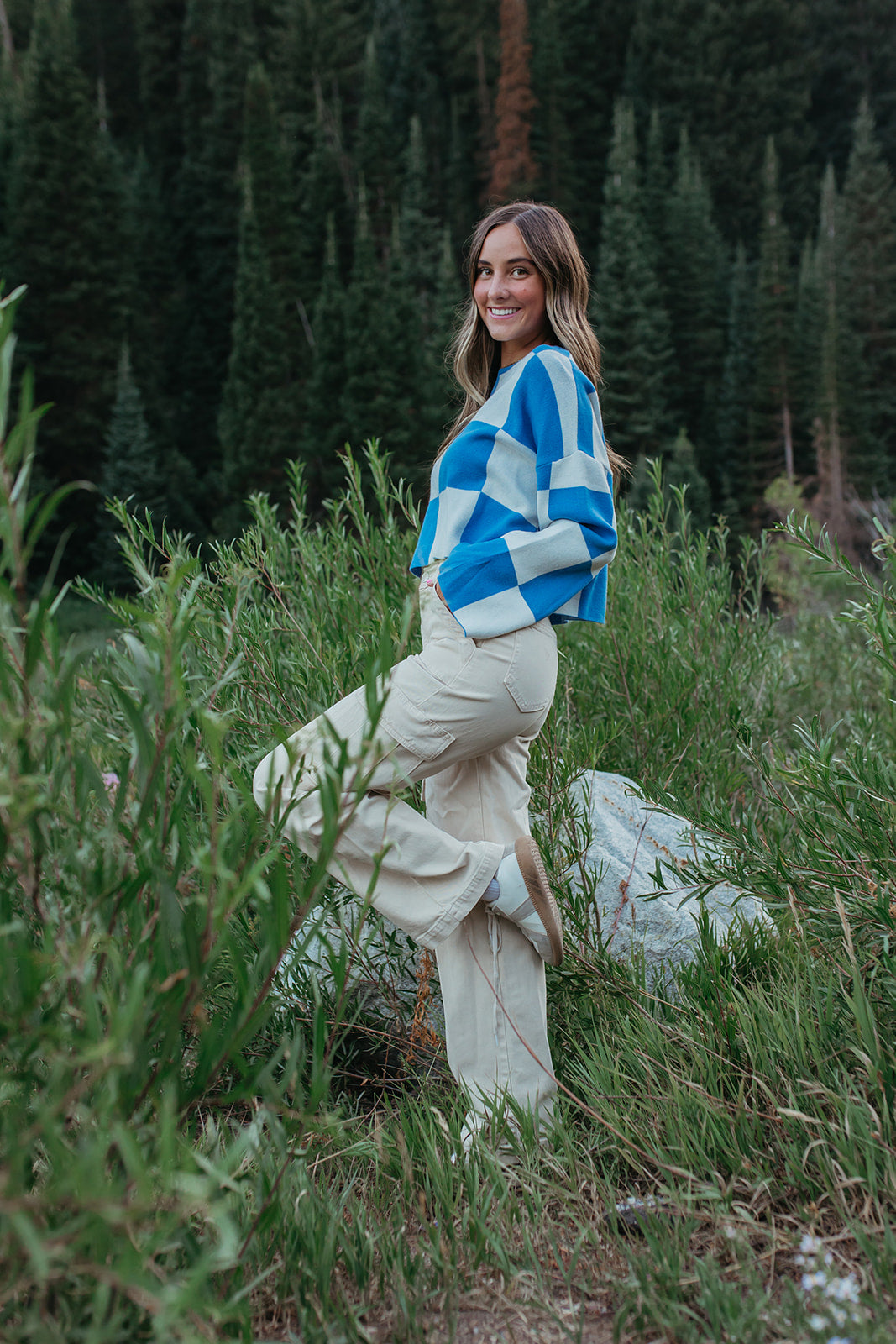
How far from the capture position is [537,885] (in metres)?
2.40

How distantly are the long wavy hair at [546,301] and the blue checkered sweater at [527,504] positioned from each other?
11 cm

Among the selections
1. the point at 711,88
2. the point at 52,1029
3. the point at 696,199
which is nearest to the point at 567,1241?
the point at 52,1029

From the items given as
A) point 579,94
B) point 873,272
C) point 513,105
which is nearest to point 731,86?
point 579,94

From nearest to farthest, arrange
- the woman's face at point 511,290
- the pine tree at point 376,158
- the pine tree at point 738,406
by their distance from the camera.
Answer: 1. the woman's face at point 511,290
2. the pine tree at point 738,406
3. the pine tree at point 376,158

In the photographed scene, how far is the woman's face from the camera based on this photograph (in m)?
2.62

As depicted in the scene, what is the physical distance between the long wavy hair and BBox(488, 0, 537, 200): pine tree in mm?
39584

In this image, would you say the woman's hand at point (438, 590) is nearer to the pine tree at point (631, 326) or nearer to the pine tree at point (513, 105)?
the pine tree at point (631, 326)

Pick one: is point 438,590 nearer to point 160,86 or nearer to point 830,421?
point 830,421

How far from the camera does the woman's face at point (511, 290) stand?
8.59 feet

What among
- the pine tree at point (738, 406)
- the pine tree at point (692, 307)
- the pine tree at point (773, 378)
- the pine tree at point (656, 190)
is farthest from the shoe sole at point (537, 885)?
the pine tree at point (656, 190)

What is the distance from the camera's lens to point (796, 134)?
49750 mm

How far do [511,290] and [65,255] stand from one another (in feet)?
109

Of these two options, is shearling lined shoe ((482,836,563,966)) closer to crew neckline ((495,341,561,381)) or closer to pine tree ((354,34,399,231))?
crew neckline ((495,341,561,381))

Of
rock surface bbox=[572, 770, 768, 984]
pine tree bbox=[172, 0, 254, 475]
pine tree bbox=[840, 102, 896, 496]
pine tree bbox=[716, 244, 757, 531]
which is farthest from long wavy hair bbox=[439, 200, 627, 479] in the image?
pine tree bbox=[840, 102, 896, 496]
